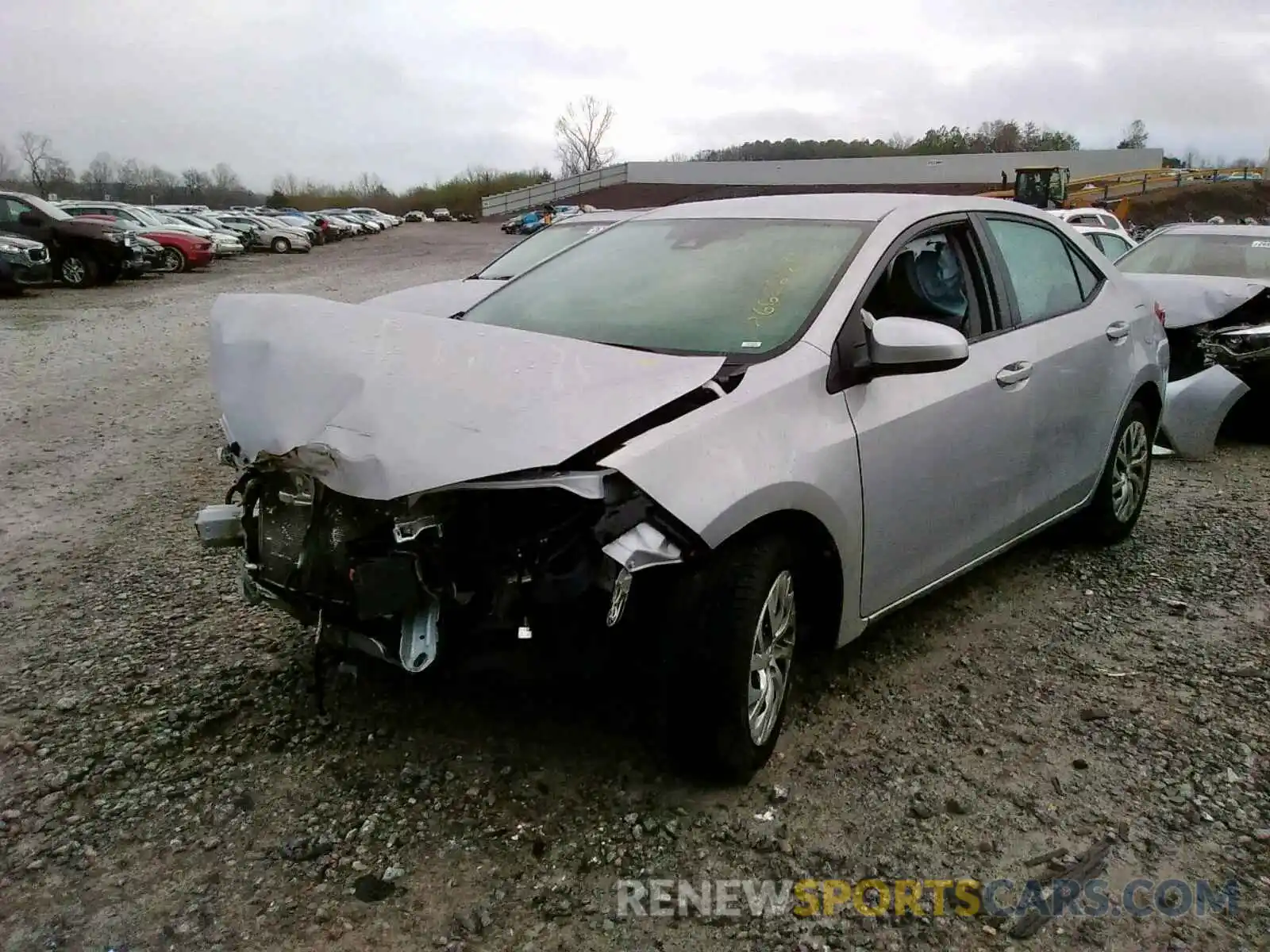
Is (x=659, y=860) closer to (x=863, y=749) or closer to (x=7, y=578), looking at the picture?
(x=863, y=749)

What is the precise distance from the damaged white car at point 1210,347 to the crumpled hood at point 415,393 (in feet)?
17.1

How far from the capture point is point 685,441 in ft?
9.06

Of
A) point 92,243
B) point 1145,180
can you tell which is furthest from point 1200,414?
point 1145,180

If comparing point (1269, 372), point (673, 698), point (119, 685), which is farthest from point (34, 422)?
point (1269, 372)

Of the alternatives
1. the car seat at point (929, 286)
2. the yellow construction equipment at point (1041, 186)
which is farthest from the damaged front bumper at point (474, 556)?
the yellow construction equipment at point (1041, 186)

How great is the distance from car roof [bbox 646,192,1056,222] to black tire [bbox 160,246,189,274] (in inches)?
950

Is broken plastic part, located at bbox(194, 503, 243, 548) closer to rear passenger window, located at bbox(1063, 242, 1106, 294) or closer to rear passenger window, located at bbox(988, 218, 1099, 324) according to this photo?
rear passenger window, located at bbox(988, 218, 1099, 324)

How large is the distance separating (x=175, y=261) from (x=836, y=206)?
25241 mm

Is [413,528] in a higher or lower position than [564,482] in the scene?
lower

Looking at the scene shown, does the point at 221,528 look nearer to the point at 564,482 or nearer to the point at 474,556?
the point at 474,556

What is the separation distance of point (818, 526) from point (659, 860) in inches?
41.6

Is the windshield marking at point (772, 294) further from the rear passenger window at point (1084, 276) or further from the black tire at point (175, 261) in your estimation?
the black tire at point (175, 261)

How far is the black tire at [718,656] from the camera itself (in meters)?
2.79

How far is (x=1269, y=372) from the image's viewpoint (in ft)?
24.3
